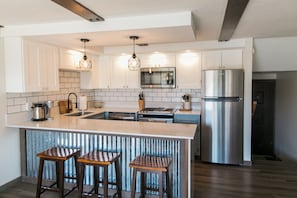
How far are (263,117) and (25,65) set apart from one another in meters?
5.48

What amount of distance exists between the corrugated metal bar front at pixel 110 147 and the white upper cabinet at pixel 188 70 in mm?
2048

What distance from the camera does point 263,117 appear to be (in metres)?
5.84

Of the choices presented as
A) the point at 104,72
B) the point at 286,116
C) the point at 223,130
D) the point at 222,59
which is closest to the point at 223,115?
the point at 223,130

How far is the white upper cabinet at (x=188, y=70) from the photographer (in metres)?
4.52

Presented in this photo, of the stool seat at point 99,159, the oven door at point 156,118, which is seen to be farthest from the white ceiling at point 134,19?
the oven door at point 156,118

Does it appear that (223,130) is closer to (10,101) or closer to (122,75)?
(122,75)

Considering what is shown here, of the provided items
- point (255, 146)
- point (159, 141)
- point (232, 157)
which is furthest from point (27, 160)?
point (255, 146)

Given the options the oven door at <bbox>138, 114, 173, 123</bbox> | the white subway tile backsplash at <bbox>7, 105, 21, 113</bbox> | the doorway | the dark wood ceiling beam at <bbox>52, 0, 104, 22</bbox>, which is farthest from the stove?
the doorway

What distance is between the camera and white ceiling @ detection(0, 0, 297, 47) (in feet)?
7.55

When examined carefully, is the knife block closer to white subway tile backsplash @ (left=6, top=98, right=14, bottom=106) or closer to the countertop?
the countertop

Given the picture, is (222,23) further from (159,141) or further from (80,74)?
(80,74)

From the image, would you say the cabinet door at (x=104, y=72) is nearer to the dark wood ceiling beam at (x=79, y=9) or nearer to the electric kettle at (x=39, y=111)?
the electric kettle at (x=39, y=111)

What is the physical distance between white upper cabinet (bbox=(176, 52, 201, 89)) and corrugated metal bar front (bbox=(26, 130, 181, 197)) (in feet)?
6.72

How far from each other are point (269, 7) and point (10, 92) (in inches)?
136
